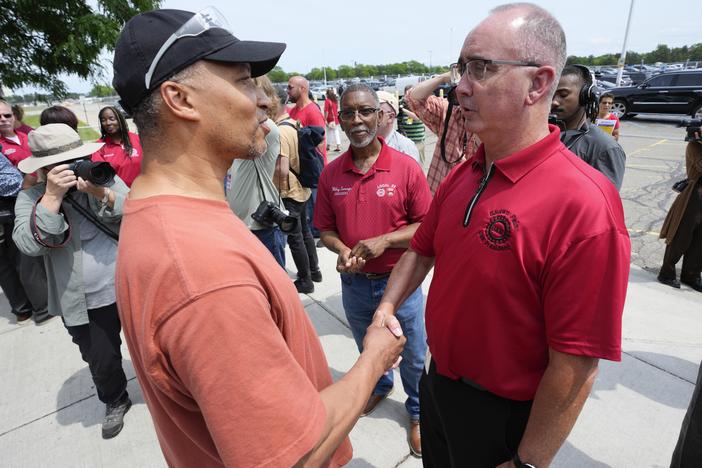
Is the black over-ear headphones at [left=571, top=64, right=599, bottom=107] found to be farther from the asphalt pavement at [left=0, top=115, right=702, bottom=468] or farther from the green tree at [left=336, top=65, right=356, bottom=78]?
the green tree at [left=336, top=65, right=356, bottom=78]

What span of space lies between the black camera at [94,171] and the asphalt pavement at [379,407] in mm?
1780

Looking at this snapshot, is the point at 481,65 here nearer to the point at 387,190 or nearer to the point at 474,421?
the point at 387,190

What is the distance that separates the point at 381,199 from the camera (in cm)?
235

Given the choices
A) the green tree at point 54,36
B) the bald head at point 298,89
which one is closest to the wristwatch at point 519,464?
the bald head at point 298,89

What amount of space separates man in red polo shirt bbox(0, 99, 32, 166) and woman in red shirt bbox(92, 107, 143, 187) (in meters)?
1.15

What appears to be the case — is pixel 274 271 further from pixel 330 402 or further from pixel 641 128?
pixel 641 128

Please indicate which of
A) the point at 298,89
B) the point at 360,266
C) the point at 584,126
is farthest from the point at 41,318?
the point at 584,126

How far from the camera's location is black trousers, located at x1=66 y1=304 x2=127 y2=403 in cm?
260

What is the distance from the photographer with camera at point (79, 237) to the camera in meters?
2.24

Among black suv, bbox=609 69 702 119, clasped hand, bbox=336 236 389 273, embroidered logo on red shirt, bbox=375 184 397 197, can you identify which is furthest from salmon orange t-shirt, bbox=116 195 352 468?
black suv, bbox=609 69 702 119

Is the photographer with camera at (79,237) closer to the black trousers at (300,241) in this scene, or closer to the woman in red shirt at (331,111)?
the black trousers at (300,241)

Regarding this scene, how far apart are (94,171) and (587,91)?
130 inches

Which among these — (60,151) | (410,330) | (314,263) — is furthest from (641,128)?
(60,151)

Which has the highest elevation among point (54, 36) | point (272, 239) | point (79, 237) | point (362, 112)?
point (54, 36)
